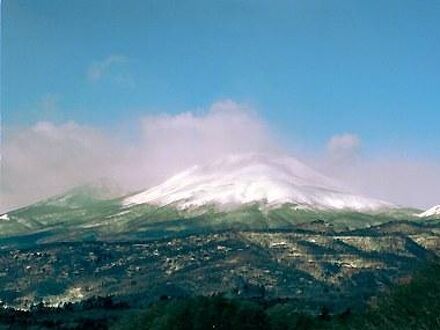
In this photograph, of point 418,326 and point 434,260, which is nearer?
point 418,326

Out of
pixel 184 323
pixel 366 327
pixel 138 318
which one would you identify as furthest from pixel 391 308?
pixel 138 318

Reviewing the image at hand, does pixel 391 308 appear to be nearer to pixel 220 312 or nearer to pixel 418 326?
pixel 418 326

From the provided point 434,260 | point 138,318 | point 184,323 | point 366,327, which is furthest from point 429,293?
point 138,318

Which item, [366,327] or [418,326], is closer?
[418,326]

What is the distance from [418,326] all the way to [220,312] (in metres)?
115

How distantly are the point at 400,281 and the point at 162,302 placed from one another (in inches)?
4329

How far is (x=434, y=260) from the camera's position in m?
92.1

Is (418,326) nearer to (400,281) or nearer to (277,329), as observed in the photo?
(400,281)

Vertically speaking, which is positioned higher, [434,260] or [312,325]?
[434,260]

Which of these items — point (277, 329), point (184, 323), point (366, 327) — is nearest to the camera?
point (366, 327)

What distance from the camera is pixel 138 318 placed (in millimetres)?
194250

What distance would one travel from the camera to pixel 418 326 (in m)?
80.9

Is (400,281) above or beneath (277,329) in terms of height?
above

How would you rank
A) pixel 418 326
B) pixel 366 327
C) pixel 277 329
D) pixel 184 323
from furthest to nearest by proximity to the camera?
pixel 277 329
pixel 184 323
pixel 366 327
pixel 418 326
